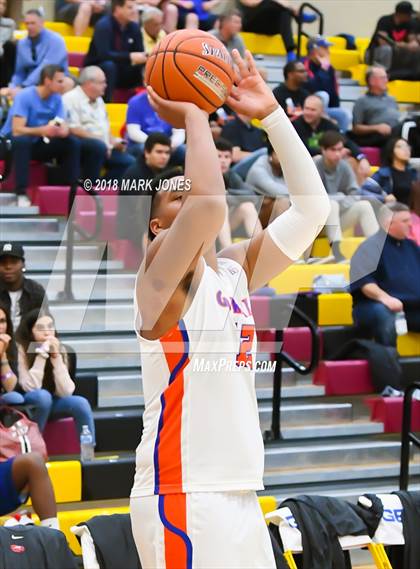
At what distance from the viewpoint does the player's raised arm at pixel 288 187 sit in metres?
3.16

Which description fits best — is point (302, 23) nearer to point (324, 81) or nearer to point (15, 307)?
point (324, 81)

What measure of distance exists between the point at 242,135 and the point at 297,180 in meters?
6.54

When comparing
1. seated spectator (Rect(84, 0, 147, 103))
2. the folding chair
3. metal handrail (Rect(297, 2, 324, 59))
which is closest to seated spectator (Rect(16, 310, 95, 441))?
the folding chair

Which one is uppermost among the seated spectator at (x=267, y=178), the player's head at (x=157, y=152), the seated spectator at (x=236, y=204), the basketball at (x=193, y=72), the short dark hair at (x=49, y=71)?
the basketball at (x=193, y=72)

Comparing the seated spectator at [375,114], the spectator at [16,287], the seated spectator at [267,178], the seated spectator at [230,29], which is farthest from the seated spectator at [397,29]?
the spectator at [16,287]

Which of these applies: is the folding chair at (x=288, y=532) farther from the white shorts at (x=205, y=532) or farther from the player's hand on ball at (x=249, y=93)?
the player's hand on ball at (x=249, y=93)

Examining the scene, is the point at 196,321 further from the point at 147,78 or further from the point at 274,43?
the point at 274,43

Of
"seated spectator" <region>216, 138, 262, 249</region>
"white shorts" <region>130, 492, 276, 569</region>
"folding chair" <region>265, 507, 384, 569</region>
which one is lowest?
"folding chair" <region>265, 507, 384, 569</region>

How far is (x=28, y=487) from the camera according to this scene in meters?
5.37

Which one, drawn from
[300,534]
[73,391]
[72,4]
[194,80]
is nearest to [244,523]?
[194,80]

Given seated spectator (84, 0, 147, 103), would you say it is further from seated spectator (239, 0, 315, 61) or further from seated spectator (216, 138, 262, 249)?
seated spectator (239, 0, 315, 61)

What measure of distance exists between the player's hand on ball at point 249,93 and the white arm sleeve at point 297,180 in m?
0.04

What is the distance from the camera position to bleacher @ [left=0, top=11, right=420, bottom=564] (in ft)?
20.6

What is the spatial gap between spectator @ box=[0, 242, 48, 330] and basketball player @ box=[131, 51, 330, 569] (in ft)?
10.2
